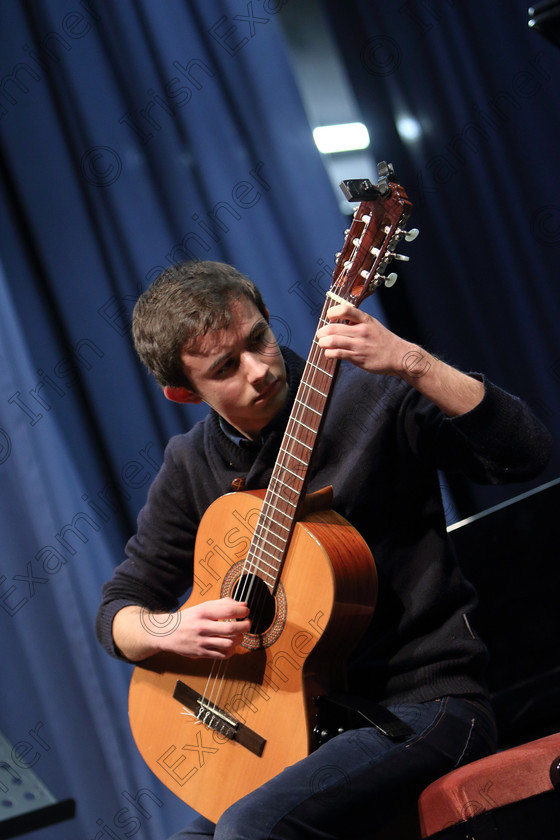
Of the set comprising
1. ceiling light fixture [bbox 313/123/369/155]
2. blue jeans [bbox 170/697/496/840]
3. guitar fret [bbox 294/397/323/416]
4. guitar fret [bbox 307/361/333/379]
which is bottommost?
blue jeans [bbox 170/697/496/840]

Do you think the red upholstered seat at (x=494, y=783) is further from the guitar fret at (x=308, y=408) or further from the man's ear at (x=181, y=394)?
the man's ear at (x=181, y=394)

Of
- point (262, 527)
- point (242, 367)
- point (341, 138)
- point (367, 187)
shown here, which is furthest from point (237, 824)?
point (341, 138)

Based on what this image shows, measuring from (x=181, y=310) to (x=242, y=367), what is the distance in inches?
6.9

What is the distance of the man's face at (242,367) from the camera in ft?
5.06

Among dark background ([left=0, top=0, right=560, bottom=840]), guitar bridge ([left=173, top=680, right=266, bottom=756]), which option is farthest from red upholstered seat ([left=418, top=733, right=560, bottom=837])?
dark background ([left=0, top=0, right=560, bottom=840])

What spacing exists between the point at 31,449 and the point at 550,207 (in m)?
1.76

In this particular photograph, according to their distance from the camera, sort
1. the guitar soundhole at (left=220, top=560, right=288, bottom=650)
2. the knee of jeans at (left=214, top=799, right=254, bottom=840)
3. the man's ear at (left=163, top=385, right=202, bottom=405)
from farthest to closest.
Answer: the man's ear at (left=163, top=385, right=202, bottom=405)
the guitar soundhole at (left=220, top=560, right=288, bottom=650)
the knee of jeans at (left=214, top=799, right=254, bottom=840)

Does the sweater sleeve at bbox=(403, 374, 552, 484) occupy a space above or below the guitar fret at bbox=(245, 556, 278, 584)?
above

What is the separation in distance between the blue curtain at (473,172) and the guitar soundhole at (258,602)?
0.95 m

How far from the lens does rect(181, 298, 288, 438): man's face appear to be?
1.54 metres

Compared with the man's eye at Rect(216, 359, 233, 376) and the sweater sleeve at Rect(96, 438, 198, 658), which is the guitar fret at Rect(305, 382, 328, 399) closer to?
the man's eye at Rect(216, 359, 233, 376)

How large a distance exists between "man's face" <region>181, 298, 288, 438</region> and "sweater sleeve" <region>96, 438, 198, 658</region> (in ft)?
1.00

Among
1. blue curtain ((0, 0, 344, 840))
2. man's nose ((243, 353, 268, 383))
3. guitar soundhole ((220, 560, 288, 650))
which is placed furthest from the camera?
blue curtain ((0, 0, 344, 840))

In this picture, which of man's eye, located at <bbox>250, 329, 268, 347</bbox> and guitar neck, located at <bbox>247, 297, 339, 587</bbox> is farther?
man's eye, located at <bbox>250, 329, 268, 347</bbox>
